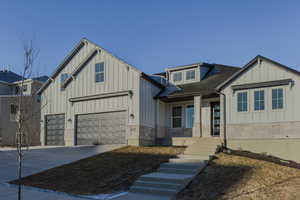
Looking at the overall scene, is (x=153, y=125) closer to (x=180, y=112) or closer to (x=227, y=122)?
(x=180, y=112)

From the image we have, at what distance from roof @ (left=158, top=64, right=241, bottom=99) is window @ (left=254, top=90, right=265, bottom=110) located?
2338 mm

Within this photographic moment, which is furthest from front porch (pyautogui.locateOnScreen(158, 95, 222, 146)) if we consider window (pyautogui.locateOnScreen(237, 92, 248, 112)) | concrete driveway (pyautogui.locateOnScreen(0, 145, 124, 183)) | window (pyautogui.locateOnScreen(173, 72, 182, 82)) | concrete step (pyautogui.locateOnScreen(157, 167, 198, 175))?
concrete step (pyautogui.locateOnScreen(157, 167, 198, 175))

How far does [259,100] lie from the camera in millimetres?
16125

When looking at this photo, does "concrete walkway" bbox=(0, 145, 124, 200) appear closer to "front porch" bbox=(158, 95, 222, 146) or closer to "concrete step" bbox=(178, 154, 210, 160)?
"front porch" bbox=(158, 95, 222, 146)

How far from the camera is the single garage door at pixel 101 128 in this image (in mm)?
19234

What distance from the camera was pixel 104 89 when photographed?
20078 millimetres

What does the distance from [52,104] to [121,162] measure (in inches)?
420

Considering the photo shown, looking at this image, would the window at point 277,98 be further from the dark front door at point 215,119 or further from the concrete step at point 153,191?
the concrete step at point 153,191

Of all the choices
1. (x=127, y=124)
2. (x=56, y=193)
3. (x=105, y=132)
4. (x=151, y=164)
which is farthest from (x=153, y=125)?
(x=56, y=193)

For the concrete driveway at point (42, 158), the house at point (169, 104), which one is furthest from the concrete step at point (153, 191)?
the house at point (169, 104)

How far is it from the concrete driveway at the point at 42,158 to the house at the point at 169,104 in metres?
1.62

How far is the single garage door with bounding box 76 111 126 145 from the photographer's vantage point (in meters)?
19.2

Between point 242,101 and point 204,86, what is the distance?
3223 millimetres

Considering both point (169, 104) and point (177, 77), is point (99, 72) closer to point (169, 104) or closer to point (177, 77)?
point (169, 104)
